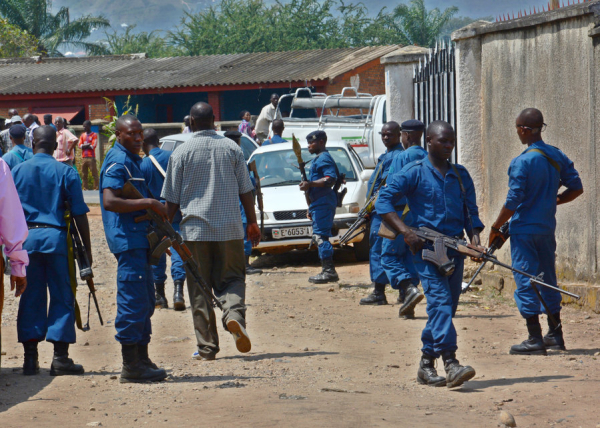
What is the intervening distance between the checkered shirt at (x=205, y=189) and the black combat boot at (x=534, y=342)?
7.85 feet

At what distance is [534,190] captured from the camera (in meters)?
6.49

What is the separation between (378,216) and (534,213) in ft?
→ 8.06

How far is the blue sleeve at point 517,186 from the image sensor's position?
637cm

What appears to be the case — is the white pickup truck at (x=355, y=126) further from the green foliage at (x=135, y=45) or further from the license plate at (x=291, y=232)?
the green foliage at (x=135, y=45)

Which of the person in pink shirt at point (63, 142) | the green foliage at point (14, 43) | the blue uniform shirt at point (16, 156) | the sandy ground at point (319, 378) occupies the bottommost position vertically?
the sandy ground at point (319, 378)

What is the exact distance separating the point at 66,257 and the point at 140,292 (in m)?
0.83

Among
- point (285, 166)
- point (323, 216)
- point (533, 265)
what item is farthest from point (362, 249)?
point (533, 265)

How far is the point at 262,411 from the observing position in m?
4.90

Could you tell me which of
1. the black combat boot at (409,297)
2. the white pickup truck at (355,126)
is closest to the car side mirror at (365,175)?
the black combat boot at (409,297)

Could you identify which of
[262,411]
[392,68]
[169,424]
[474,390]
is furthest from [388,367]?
[392,68]

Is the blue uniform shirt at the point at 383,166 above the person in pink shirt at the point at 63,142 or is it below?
below

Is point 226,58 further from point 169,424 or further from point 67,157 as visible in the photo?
point 169,424

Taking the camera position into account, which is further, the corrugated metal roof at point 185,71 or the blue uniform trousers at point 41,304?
the corrugated metal roof at point 185,71

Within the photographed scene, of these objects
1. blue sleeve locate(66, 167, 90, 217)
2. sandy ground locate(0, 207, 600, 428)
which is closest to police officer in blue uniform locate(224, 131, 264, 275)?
sandy ground locate(0, 207, 600, 428)
